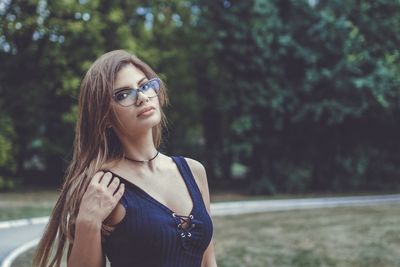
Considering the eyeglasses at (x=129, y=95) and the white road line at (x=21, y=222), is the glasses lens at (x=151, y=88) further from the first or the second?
the white road line at (x=21, y=222)

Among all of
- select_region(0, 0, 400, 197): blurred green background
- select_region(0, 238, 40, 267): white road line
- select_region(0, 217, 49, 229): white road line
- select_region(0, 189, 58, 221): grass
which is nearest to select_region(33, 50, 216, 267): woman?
select_region(0, 238, 40, 267): white road line

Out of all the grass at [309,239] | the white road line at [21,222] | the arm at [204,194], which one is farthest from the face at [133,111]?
the white road line at [21,222]

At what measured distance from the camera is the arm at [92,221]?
1739mm

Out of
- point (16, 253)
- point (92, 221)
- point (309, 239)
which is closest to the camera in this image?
point (92, 221)

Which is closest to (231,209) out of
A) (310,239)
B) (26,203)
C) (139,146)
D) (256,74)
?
(26,203)

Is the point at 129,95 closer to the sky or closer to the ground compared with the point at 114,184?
closer to the sky

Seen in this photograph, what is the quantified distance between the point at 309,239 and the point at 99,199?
9539 millimetres

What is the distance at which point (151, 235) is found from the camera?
69.9 inches

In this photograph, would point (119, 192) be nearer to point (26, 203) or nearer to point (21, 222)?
point (21, 222)

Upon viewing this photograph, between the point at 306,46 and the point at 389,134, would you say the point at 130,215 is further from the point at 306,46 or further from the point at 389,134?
the point at 389,134

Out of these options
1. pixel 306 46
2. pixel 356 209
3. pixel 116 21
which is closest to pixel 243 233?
pixel 356 209

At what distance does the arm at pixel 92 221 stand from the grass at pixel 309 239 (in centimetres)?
660

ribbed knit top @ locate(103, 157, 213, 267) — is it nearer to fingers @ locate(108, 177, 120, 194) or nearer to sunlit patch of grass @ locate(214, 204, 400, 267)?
fingers @ locate(108, 177, 120, 194)

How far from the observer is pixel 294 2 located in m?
21.6
